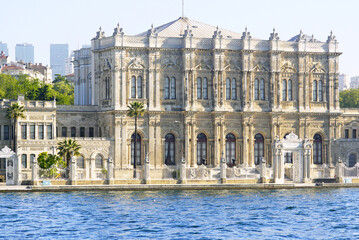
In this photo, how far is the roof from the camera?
8381cm

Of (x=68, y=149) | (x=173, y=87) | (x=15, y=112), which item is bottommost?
(x=68, y=149)

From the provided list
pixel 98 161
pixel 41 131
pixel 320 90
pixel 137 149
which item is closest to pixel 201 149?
pixel 137 149

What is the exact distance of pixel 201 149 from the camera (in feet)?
269

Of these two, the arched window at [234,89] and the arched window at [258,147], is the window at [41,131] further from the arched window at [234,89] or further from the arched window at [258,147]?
the arched window at [258,147]

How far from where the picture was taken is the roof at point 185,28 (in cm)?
8381

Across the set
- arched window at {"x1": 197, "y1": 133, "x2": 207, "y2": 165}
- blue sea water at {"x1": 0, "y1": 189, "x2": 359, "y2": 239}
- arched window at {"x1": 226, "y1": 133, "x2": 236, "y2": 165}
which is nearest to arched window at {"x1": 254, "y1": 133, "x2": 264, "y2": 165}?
arched window at {"x1": 226, "y1": 133, "x2": 236, "y2": 165}

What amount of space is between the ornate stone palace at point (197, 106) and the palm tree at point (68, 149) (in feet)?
6.77

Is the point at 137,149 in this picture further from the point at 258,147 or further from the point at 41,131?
the point at 258,147

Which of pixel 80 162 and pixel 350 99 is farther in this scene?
pixel 350 99

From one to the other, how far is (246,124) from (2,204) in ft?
105

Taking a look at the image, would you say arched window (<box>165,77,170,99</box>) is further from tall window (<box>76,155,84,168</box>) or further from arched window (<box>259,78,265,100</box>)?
tall window (<box>76,155,84,168</box>)

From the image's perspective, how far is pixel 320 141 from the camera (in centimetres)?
8581

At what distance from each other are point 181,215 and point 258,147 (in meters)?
32.1

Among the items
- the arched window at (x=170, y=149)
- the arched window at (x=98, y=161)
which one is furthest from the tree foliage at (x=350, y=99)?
the arched window at (x=98, y=161)
